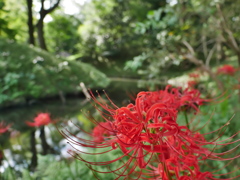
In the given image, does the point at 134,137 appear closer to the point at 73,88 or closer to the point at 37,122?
the point at 37,122

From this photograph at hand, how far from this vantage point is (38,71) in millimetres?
Answer: 6098

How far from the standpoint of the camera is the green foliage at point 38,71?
222 inches

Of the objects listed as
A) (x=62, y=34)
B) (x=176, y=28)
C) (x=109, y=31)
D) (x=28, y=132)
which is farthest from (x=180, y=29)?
(x=109, y=31)

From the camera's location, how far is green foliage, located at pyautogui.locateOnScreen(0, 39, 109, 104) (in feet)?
18.5

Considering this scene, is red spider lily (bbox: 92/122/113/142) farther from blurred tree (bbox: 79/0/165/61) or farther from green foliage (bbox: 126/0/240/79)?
blurred tree (bbox: 79/0/165/61)

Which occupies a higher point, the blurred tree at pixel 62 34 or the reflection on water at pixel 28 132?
the blurred tree at pixel 62 34

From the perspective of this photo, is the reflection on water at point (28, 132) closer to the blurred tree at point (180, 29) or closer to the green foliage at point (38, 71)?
the green foliage at point (38, 71)

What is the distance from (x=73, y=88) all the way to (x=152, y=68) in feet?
12.8

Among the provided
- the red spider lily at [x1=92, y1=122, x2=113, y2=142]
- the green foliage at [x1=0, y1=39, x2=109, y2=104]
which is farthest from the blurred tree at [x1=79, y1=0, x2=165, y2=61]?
the red spider lily at [x1=92, y1=122, x2=113, y2=142]

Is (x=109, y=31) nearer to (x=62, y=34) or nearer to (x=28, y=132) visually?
(x=62, y=34)

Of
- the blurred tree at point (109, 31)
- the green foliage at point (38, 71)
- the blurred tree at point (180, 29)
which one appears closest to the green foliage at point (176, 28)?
the blurred tree at point (180, 29)

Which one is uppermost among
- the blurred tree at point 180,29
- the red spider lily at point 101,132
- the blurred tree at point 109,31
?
the blurred tree at point 109,31

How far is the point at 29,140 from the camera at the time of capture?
3.86 metres

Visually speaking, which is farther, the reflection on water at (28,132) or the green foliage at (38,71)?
the green foliage at (38,71)
